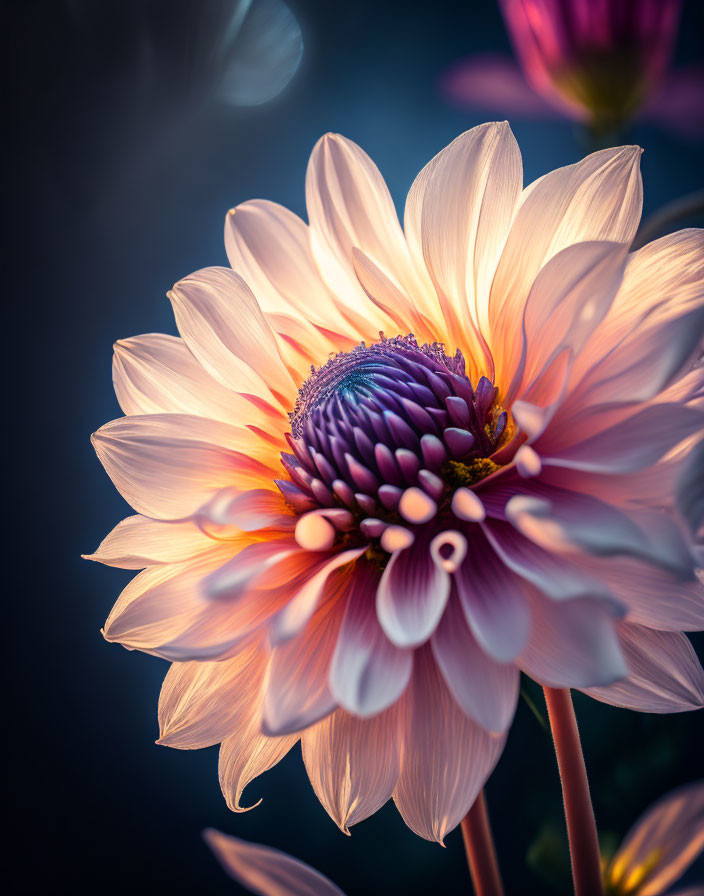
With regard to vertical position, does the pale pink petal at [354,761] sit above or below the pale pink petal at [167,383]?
below

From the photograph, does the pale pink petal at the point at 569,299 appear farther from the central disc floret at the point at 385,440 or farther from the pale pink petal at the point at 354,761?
the pale pink petal at the point at 354,761

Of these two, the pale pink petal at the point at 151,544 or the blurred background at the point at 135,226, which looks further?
the blurred background at the point at 135,226

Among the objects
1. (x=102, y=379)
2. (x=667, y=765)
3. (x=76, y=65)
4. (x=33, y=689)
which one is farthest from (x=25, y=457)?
(x=667, y=765)

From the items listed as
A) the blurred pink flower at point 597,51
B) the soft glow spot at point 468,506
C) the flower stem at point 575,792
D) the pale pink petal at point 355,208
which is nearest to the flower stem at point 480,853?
the flower stem at point 575,792

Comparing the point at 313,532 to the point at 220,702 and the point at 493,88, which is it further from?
the point at 493,88

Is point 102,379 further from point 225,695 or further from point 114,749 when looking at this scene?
point 225,695

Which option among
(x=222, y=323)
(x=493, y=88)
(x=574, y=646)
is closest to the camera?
(x=574, y=646)

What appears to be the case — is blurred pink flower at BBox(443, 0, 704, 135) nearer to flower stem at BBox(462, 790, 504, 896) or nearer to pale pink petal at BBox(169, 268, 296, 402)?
pale pink petal at BBox(169, 268, 296, 402)

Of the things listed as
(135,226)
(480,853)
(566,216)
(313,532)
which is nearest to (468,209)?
(566,216)
